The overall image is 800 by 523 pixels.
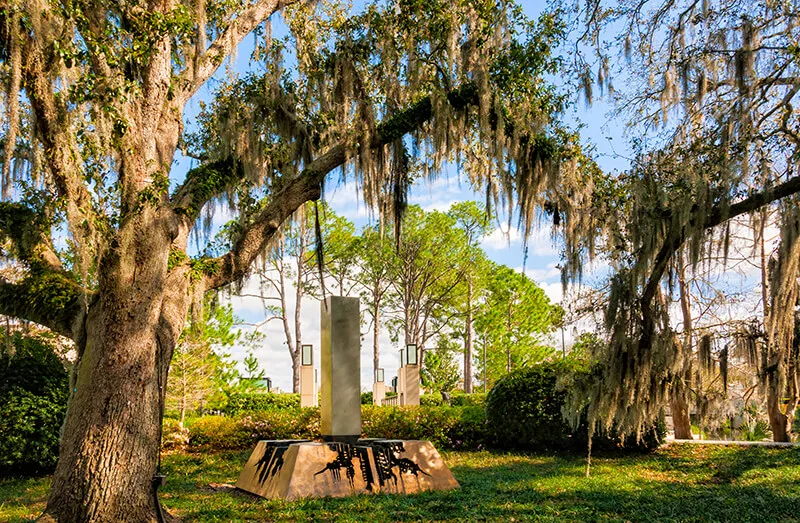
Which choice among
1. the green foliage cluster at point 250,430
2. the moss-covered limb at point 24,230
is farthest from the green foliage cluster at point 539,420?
the moss-covered limb at point 24,230

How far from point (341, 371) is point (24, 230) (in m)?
4.09

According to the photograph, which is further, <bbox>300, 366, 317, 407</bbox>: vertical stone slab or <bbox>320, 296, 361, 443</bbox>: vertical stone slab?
<bbox>300, 366, 317, 407</bbox>: vertical stone slab

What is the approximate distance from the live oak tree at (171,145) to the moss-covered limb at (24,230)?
0.02 metres

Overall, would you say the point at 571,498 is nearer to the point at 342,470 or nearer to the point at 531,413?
the point at 342,470

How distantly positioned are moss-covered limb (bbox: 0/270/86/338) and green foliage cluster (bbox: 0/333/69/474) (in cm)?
201

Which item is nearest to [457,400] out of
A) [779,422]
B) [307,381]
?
[307,381]

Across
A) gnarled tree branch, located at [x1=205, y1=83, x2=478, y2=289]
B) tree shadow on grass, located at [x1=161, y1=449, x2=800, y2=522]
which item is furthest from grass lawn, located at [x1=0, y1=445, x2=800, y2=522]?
gnarled tree branch, located at [x1=205, y1=83, x2=478, y2=289]

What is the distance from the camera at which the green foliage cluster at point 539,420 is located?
11641 millimetres

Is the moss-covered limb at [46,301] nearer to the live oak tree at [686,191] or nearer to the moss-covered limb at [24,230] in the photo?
the moss-covered limb at [24,230]

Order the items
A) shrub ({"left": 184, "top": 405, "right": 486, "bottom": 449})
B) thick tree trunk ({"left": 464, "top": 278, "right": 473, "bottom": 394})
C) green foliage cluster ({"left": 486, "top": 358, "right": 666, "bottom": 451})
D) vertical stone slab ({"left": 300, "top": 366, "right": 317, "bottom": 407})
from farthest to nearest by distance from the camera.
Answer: thick tree trunk ({"left": 464, "top": 278, "right": 473, "bottom": 394}), vertical stone slab ({"left": 300, "top": 366, "right": 317, "bottom": 407}), shrub ({"left": 184, "top": 405, "right": 486, "bottom": 449}), green foliage cluster ({"left": 486, "top": 358, "right": 666, "bottom": 451})

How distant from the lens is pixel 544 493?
311 inches

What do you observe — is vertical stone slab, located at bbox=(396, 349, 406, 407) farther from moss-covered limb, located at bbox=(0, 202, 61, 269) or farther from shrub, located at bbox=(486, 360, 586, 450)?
A: moss-covered limb, located at bbox=(0, 202, 61, 269)

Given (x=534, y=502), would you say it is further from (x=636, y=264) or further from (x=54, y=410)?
(x=54, y=410)

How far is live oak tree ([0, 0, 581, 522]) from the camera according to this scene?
621 cm
